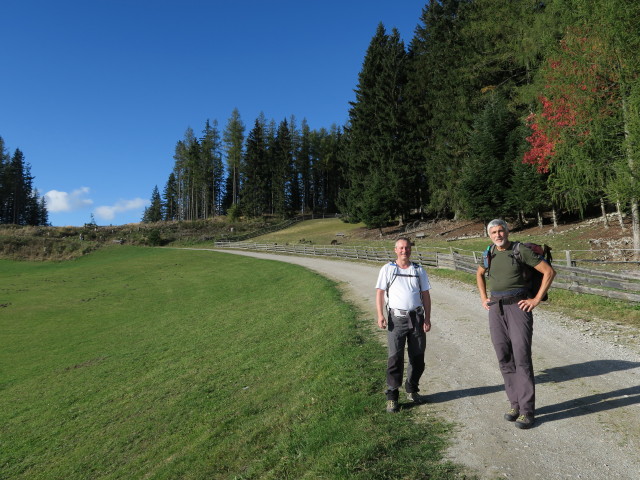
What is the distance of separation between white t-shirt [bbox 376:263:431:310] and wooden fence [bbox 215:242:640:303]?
26.1ft

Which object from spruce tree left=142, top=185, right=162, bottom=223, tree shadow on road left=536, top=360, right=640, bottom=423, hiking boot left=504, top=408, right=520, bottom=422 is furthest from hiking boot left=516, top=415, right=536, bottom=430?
spruce tree left=142, top=185, right=162, bottom=223

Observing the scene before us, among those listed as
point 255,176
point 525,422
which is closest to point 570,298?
point 525,422

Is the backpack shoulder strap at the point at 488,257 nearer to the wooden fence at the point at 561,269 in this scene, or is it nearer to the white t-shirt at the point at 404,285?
the white t-shirt at the point at 404,285

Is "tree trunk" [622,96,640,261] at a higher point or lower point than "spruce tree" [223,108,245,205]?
lower

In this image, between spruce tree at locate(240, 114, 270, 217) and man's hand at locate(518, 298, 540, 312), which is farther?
spruce tree at locate(240, 114, 270, 217)

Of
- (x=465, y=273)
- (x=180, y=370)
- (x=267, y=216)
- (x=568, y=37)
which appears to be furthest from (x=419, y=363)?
(x=267, y=216)

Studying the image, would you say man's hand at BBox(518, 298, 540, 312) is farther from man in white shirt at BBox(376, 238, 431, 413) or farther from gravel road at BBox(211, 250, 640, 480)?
gravel road at BBox(211, 250, 640, 480)

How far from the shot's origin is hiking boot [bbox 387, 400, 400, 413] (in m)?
4.65

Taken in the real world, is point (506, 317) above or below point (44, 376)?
A: above

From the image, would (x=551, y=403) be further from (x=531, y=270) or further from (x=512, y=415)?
(x=531, y=270)

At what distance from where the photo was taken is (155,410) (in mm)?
7875

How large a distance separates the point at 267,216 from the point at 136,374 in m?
65.6

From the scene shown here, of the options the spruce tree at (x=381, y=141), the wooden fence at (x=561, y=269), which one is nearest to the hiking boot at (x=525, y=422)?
the wooden fence at (x=561, y=269)

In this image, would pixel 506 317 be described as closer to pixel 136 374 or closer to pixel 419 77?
pixel 136 374
